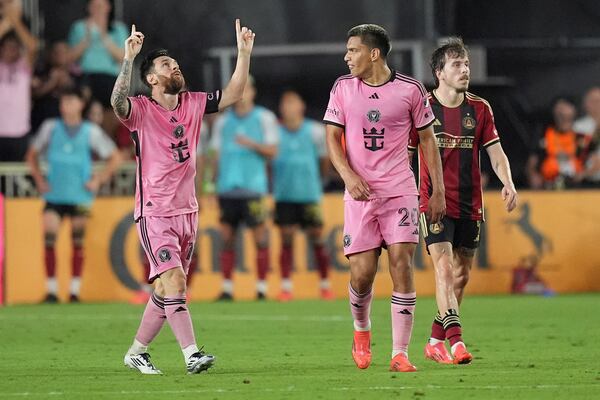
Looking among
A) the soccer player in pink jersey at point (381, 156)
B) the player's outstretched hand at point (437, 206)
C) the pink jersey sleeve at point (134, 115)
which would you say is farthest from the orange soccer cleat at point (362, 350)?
the pink jersey sleeve at point (134, 115)

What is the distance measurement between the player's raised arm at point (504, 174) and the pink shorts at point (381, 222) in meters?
0.97

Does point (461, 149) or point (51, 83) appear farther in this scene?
point (51, 83)

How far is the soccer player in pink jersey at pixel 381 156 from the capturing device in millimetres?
9680

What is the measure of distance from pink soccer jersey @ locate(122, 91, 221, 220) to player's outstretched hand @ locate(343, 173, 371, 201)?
1100 mm

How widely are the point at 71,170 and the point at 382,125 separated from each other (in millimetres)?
9652

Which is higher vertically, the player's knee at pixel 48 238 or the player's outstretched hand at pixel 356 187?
the player's outstretched hand at pixel 356 187

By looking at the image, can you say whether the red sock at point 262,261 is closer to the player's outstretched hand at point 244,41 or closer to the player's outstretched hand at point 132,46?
the player's outstretched hand at point 244,41

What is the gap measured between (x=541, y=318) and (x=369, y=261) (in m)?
5.73

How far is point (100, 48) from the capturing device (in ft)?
68.6

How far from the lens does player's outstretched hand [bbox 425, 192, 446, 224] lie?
32.5ft

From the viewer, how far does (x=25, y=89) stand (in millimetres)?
20281

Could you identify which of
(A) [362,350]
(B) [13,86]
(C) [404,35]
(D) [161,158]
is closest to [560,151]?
(C) [404,35]

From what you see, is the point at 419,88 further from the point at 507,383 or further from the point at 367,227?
the point at 507,383

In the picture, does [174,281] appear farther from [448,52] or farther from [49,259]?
[49,259]
